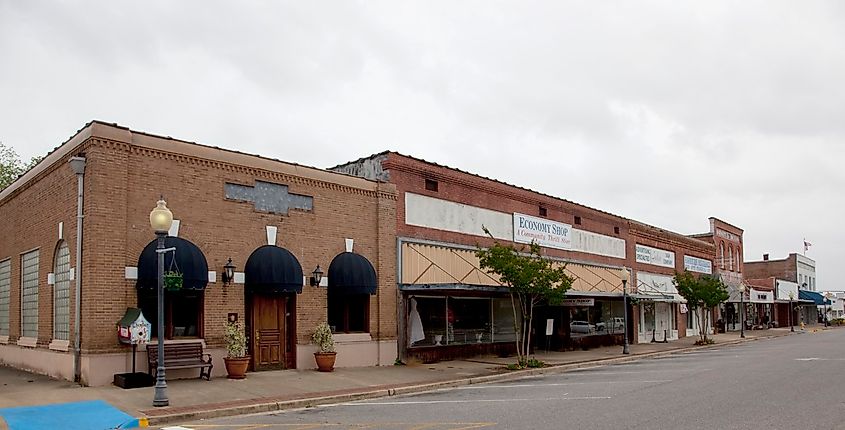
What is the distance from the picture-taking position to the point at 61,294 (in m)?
18.9

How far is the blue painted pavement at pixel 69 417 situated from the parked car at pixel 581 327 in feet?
72.6

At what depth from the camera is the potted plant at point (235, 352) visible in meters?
18.3

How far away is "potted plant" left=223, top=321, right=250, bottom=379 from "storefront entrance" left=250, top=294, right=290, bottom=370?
1.17 metres

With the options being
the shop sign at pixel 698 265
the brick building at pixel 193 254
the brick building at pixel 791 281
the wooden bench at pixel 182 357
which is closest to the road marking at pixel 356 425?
the wooden bench at pixel 182 357

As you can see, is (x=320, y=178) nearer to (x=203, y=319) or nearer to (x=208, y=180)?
(x=208, y=180)

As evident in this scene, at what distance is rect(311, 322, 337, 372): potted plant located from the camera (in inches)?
817

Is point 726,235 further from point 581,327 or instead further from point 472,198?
point 472,198

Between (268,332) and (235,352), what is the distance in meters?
2.03

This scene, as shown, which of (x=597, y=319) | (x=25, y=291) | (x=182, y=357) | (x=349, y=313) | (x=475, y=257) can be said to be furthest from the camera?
(x=597, y=319)

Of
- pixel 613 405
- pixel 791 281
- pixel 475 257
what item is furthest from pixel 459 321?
pixel 791 281

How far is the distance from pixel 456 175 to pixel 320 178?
21.5 feet

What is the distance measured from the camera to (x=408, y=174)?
25172 millimetres

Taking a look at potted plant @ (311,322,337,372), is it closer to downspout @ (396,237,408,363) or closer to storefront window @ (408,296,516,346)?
downspout @ (396,237,408,363)

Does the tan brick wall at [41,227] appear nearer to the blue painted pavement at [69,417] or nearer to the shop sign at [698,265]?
the blue painted pavement at [69,417]
